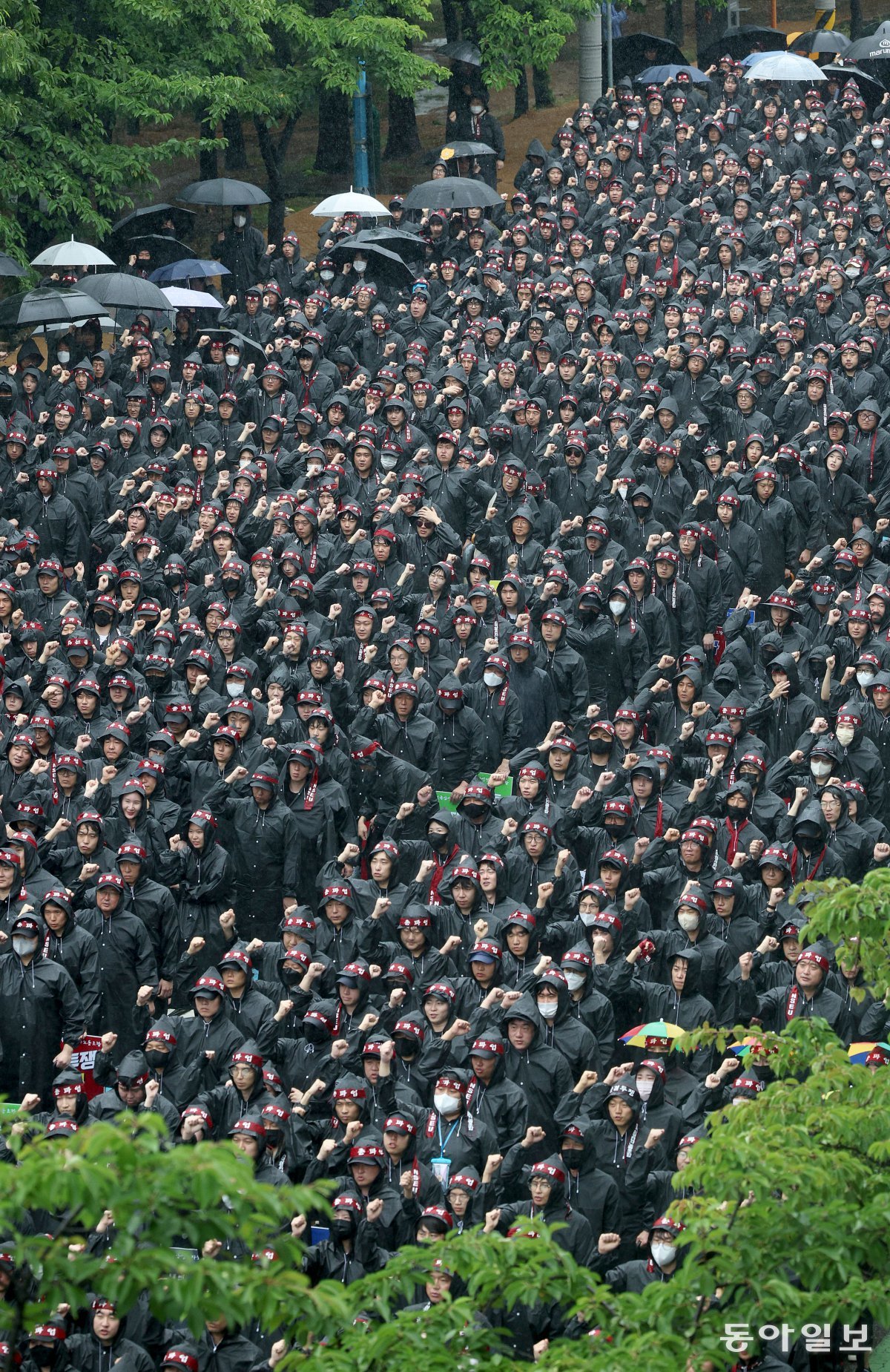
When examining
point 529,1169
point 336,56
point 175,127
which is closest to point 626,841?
point 529,1169

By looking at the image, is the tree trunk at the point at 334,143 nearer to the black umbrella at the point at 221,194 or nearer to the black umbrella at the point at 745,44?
the black umbrella at the point at 745,44

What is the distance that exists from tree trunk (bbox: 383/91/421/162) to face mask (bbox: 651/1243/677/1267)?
3074 cm

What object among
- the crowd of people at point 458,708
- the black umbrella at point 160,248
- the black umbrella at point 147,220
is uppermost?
the black umbrella at point 147,220

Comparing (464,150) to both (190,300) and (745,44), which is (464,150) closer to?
(190,300)

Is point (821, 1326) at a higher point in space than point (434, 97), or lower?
lower

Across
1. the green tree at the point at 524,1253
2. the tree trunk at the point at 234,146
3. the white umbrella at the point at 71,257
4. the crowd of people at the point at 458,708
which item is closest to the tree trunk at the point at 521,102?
the tree trunk at the point at 234,146

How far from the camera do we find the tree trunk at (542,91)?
143 ft

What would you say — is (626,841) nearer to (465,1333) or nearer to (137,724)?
(137,724)

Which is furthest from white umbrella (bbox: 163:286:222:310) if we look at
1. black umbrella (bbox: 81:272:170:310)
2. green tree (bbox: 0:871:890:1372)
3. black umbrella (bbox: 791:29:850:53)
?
green tree (bbox: 0:871:890:1372)

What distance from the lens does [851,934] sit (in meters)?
9.48

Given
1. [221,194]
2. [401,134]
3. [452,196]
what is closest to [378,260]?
[452,196]

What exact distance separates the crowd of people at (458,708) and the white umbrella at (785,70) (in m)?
4.05

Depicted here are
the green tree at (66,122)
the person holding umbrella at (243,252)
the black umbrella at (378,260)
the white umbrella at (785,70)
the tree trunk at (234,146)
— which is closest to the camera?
the black umbrella at (378,260)

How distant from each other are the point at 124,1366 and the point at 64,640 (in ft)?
27.1
